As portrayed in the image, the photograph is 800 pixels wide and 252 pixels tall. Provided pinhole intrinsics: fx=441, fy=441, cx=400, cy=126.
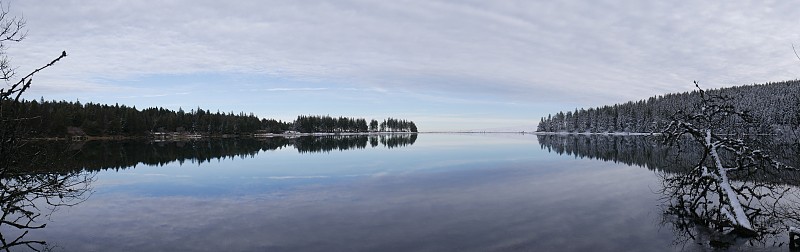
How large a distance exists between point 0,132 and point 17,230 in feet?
28.5

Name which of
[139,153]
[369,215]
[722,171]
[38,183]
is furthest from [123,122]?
[722,171]

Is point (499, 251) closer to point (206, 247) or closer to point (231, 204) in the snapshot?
point (206, 247)

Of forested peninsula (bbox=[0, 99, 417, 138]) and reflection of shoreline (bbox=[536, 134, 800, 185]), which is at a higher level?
forested peninsula (bbox=[0, 99, 417, 138])

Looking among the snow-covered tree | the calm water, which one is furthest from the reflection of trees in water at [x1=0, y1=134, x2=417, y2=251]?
the snow-covered tree

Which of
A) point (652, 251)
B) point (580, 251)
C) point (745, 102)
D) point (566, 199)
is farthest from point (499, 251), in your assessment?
point (745, 102)

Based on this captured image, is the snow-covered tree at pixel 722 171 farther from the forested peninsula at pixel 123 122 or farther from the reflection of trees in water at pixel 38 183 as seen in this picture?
the forested peninsula at pixel 123 122

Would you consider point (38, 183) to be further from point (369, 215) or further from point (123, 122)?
point (123, 122)

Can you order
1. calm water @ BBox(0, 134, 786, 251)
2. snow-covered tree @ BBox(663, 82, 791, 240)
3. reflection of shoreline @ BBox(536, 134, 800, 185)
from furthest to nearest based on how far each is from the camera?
reflection of shoreline @ BBox(536, 134, 800, 185)
snow-covered tree @ BBox(663, 82, 791, 240)
calm water @ BBox(0, 134, 786, 251)

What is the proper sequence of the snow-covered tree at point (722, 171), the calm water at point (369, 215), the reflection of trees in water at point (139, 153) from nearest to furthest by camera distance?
A: the calm water at point (369, 215) < the snow-covered tree at point (722, 171) < the reflection of trees in water at point (139, 153)

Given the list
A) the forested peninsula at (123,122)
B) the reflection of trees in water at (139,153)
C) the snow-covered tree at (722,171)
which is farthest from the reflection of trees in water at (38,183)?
the forested peninsula at (123,122)

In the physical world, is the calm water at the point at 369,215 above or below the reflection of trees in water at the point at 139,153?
below

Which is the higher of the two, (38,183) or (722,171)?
(722,171)

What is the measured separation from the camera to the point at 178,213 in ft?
57.3

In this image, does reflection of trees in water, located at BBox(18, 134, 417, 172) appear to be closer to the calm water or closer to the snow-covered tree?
the calm water
